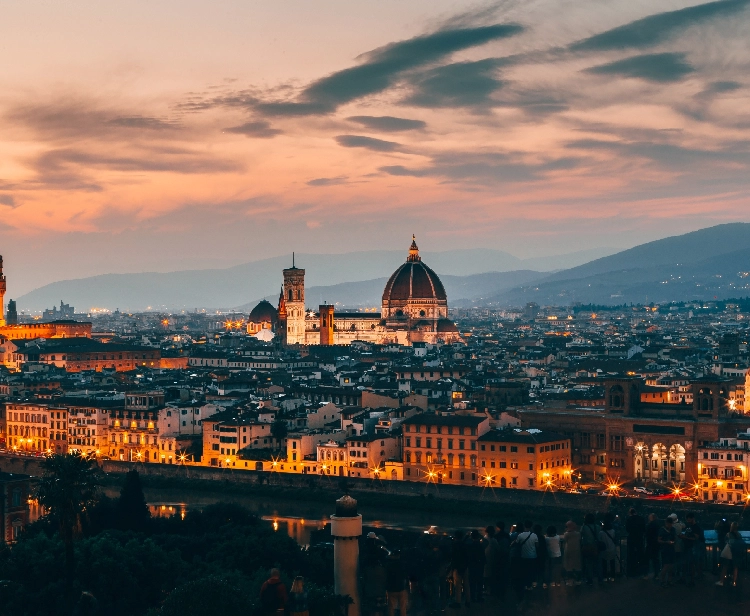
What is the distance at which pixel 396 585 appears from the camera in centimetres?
1672

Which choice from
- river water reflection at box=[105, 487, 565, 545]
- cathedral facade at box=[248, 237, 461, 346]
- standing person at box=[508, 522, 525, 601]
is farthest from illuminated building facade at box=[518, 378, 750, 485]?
cathedral facade at box=[248, 237, 461, 346]

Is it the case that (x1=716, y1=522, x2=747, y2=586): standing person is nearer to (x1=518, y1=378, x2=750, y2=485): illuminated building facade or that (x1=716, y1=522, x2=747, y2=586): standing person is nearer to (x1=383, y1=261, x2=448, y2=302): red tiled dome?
(x1=518, y1=378, x2=750, y2=485): illuminated building facade

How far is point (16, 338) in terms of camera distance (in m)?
134

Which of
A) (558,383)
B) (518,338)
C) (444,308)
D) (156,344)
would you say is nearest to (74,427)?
(558,383)

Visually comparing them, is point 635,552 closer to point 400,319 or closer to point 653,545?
point 653,545

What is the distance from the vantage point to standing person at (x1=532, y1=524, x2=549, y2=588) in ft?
56.5

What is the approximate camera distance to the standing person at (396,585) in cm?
1669

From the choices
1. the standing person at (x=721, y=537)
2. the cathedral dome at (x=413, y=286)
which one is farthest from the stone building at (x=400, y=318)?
the standing person at (x=721, y=537)

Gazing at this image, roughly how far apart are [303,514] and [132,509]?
10003 mm

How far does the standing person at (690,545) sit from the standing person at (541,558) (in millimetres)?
1495

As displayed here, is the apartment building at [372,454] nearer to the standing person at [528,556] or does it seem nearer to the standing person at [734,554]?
the standing person at [528,556]

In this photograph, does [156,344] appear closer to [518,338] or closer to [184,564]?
[518,338]

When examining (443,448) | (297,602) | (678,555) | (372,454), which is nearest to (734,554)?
(678,555)

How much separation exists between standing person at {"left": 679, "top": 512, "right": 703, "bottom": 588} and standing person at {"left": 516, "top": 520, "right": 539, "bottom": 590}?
1.60 meters
